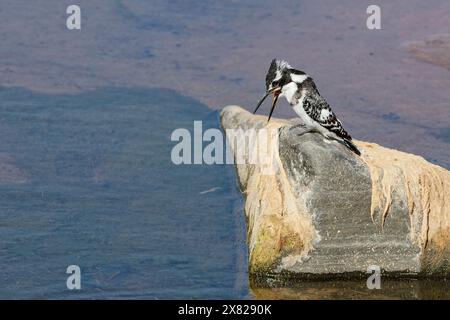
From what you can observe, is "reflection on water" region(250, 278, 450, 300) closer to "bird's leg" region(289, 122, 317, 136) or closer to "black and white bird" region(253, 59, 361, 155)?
"black and white bird" region(253, 59, 361, 155)

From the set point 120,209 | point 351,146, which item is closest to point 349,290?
point 351,146

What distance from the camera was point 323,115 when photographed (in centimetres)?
1030

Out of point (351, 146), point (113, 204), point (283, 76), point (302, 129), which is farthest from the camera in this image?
point (113, 204)

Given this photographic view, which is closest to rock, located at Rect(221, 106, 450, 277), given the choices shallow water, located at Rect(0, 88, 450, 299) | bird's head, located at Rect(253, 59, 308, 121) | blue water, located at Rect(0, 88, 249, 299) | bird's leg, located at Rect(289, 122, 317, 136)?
bird's leg, located at Rect(289, 122, 317, 136)

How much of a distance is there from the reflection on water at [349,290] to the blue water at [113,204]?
247 millimetres

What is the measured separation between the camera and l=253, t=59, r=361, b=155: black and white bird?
10.3 m

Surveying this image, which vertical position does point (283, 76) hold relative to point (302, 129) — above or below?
above

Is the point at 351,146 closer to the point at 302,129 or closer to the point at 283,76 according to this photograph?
the point at 302,129

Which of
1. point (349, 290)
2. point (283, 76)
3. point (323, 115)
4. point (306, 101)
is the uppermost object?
point (283, 76)

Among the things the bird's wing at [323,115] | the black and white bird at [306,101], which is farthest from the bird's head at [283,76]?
the bird's wing at [323,115]

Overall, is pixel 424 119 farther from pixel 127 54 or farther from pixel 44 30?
pixel 44 30

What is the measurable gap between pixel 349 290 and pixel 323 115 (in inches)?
65.7

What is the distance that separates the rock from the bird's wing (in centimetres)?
18

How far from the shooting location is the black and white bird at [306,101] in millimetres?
10273
